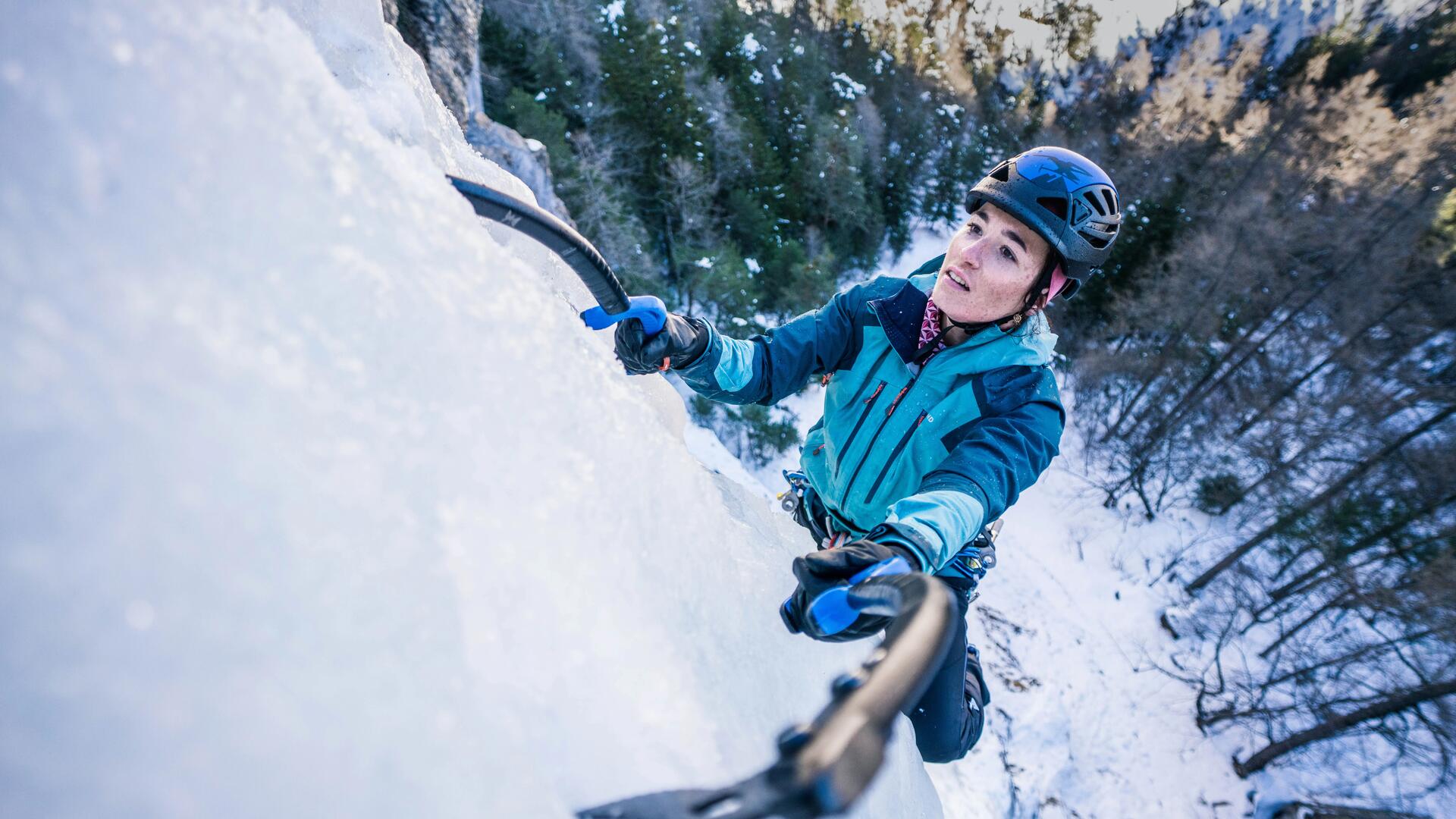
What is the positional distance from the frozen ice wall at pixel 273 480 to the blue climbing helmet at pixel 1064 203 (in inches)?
69.9

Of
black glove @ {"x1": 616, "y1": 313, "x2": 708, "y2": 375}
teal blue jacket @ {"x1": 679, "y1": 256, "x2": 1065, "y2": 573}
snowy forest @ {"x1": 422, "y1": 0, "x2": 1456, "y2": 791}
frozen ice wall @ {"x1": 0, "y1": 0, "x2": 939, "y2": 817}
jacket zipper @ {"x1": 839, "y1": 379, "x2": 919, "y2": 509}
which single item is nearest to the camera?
frozen ice wall @ {"x1": 0, "y1": 0, "x2": 939, "y2": 817}

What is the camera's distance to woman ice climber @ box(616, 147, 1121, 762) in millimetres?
1916

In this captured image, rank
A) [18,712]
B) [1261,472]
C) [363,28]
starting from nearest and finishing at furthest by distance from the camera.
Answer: [18,712] < [363,28] < [1261,472]

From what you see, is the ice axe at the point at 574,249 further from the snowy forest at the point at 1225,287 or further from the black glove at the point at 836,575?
the snowy forest at the point at 1225,287

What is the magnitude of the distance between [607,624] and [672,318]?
123cm

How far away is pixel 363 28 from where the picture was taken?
158 cm

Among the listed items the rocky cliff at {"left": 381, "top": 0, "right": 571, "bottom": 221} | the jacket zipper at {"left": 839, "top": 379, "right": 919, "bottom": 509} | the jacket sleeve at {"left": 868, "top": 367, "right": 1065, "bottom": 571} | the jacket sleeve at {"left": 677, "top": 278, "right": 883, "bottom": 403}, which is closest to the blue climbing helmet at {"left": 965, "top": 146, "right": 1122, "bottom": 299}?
the jacket sleeve at {"left": 868, "top": 367, "right": 1065, "bottom": 571}

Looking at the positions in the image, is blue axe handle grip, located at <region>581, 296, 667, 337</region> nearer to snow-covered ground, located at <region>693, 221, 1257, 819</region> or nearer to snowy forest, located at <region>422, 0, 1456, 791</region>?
snow-covered ground, located at <region>693, 221, 1257, 819</region>

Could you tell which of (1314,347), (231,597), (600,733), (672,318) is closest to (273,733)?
(231,597)

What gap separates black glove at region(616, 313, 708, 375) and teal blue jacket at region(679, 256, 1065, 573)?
99 millimetres

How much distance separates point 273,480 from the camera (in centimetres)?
65

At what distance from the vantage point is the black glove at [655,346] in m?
1.91

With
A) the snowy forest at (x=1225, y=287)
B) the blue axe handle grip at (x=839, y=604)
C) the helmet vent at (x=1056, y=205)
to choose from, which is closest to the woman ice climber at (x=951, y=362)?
the helmet vent at (x=1056, y=205)

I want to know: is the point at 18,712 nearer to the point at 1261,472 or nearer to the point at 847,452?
the point at 847,452
